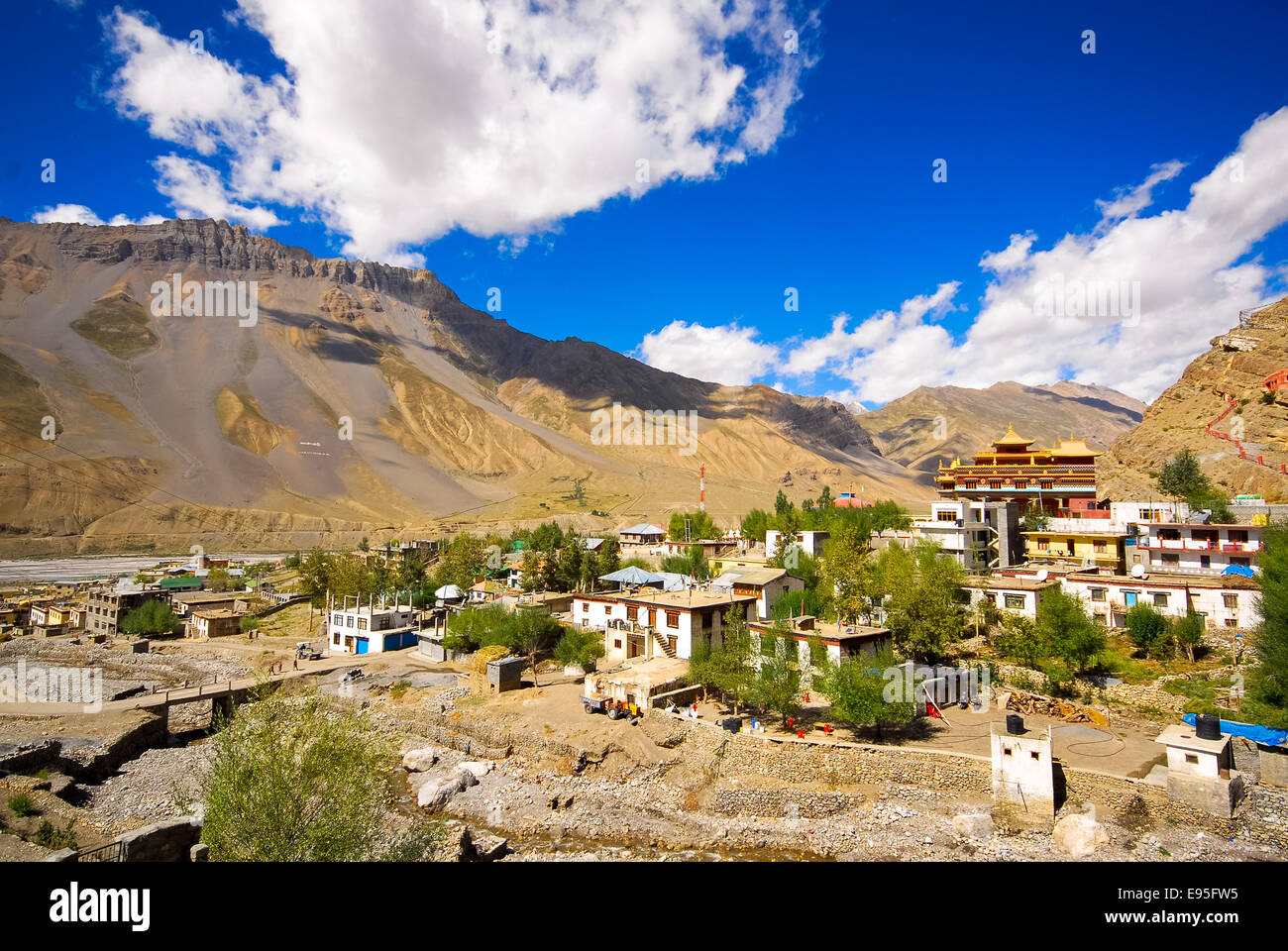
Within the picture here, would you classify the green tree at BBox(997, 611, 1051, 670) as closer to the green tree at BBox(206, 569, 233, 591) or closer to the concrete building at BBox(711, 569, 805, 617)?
the concrete building at BBox(711, 569, 805, 617)

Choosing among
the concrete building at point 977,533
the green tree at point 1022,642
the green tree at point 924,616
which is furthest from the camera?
the concrete building at point 977,533

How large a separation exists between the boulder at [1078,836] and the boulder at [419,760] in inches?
780

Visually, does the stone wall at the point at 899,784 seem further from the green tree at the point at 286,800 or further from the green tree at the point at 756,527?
the green tree at the point at 756,527

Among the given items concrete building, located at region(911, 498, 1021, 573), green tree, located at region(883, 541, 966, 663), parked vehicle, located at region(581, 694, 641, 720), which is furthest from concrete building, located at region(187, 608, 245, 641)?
concrete building, located at region(911, 498, 1021, 573)

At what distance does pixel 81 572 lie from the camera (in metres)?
79.6

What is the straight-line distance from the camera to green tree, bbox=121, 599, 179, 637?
48875 mm

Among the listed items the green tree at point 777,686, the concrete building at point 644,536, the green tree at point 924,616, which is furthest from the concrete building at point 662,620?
the concrete building at point 644,536

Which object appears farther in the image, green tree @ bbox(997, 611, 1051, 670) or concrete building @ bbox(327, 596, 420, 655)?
concrete building @ bbox(327, 596, 420, 655)

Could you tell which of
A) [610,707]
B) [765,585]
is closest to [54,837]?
[610,707]

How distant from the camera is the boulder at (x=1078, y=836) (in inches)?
636

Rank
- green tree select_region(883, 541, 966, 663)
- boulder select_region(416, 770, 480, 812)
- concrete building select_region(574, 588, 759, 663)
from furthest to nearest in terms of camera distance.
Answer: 1. concrete building select_region(574, 588, 759, 663)
2. green tree select_region(883, 541, 966, 663)
3. boulder select_region(416, 770, 480, 812)

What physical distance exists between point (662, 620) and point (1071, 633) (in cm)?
1680

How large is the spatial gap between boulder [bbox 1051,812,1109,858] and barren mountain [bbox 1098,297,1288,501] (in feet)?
121
